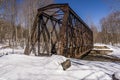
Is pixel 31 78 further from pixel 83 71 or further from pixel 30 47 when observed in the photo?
pixel 30 47

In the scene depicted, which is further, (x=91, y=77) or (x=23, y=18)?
(x=23, y=18)

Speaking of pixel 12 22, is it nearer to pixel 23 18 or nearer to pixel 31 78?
pixel 23 18

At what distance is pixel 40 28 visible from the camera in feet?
43.7

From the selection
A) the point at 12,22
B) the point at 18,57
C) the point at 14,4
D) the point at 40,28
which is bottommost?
the point at 18,57

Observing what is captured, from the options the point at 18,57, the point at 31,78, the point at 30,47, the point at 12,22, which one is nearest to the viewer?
the point at 31,78

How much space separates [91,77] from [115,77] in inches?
58.4

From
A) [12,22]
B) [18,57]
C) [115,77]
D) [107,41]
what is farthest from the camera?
[107,41]

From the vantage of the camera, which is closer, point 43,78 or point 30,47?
point 43,78

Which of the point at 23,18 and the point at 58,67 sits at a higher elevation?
the point at 23,18

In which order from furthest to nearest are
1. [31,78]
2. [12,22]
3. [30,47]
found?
[12,22] → [30,47] → [31,78]

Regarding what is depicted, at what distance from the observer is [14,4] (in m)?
36.6

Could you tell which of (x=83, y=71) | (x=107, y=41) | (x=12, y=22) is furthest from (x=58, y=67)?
(x=107, y=41)

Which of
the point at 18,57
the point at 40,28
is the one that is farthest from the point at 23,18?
the point at 18,57

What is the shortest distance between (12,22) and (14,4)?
3532 mm
